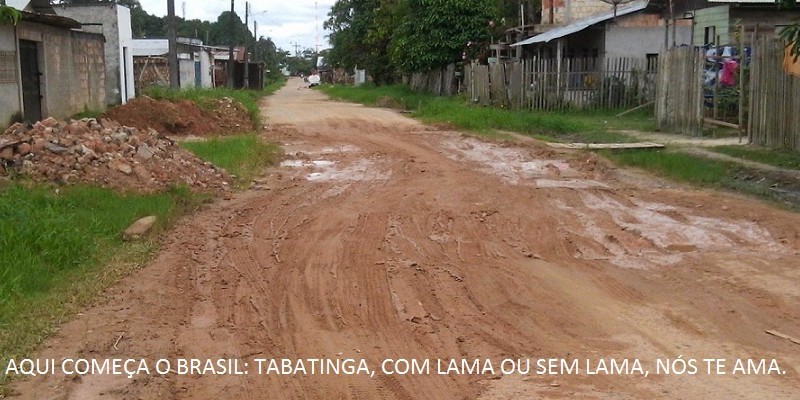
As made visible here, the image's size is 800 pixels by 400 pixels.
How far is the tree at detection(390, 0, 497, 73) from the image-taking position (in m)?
36.8

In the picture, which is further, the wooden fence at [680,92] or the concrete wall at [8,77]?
the wooden fence at [680,92]

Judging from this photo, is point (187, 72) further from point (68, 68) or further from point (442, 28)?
point (68, 68)

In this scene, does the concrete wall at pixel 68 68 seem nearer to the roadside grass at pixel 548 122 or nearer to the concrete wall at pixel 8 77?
the concrete wall at pixel 8 77

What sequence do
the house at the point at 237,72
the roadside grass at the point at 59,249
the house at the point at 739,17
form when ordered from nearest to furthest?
the roadside grass at the point at 59,249, the house at the point at 739,17, the house at the point at 237,72

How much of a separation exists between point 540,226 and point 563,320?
348 cm

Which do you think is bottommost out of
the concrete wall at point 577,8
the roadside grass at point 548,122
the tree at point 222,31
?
the roadside grass at point 548,122

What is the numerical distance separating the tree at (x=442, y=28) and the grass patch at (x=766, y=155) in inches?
886

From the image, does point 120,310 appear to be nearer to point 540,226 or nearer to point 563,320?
point 563,320

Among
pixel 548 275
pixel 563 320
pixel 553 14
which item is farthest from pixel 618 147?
pixel 553 14

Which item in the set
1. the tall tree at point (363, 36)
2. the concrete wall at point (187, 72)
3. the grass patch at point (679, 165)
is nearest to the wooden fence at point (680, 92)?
the grass patch at point (679, 165)

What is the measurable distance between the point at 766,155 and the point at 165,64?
115 feet

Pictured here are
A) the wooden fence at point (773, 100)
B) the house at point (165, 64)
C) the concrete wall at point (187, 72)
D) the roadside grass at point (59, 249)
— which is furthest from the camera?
the concrete wall at point (187, 72)

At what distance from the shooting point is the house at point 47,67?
18269 millimetres

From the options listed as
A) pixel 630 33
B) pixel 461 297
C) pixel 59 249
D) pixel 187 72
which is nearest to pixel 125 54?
pixel 187 72
